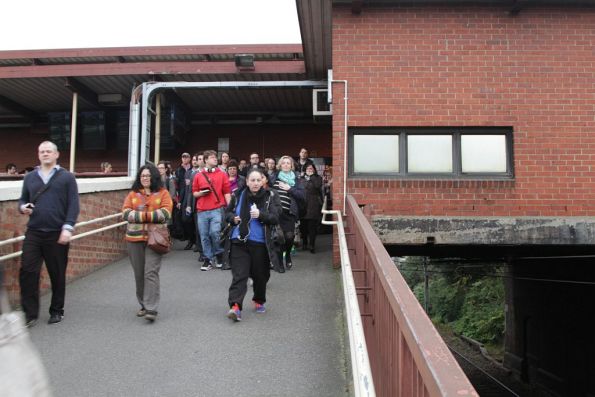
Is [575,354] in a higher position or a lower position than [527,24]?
lower

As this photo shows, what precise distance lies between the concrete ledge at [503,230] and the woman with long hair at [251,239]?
2313 millimetres

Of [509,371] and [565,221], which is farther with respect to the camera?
[509,371]

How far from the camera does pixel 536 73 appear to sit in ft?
28.7

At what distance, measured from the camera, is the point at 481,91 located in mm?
8719

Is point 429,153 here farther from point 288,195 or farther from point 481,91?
point 288,195

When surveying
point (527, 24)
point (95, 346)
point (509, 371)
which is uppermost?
point (527, 24)

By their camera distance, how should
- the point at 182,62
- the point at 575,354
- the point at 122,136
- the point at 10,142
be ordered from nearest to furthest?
the point at 575,354 → the point at 182,62 → the point at 122,136 → the point at 10,142

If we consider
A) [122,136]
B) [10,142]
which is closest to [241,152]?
[122,136]

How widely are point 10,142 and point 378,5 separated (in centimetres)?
1212

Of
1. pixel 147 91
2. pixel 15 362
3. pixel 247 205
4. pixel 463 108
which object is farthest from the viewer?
pixel 147 91

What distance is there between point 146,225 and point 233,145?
992 centimetres

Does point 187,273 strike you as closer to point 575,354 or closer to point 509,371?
point 575,354

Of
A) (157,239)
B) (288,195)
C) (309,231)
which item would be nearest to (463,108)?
(288,195)

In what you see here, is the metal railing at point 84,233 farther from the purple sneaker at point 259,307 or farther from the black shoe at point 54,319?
the purple sneaker at point 259,307
